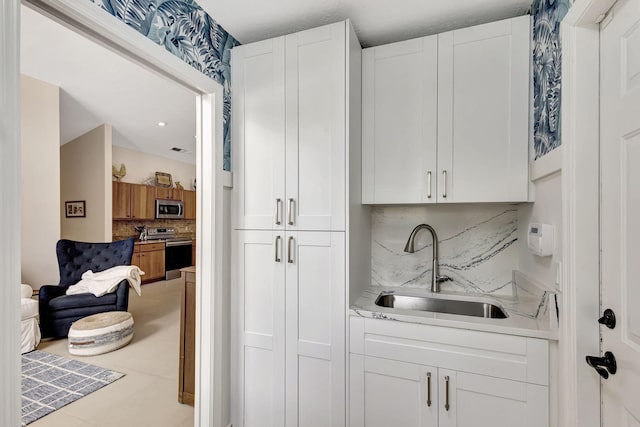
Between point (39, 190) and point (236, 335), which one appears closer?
point (236, 335)

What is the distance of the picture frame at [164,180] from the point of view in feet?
22.6

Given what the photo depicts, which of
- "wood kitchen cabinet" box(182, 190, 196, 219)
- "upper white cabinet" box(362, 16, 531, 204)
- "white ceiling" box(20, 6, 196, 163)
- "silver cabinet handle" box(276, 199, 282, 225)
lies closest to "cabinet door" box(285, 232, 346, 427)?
"silver cabinet handle" box(276, 199, 282, 225)

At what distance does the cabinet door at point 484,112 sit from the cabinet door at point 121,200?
5.95m

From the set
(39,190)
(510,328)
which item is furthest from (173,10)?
(39,190)

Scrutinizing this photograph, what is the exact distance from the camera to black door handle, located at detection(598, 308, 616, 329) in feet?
3.34

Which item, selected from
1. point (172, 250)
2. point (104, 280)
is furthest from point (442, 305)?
point (172, 250)

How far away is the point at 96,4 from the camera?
3.83ft

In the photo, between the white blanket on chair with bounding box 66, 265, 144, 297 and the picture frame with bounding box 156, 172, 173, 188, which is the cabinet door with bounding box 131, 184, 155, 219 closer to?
the picture frame with bounding box 156, 172, 173, 188

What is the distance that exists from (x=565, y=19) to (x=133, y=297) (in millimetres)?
6045

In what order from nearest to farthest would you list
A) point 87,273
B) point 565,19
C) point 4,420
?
1. point 4,420
2. point 565,19
3. point 87,273

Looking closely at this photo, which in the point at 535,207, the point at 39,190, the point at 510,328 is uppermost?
the point at 39,190

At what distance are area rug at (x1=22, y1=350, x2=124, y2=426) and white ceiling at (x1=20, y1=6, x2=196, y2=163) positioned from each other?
2.47 m

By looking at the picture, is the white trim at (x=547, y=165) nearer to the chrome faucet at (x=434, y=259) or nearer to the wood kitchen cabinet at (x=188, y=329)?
the chrome faucet at (x=434, y=259)

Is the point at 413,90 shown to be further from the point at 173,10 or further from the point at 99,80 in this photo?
the point at 99,80
